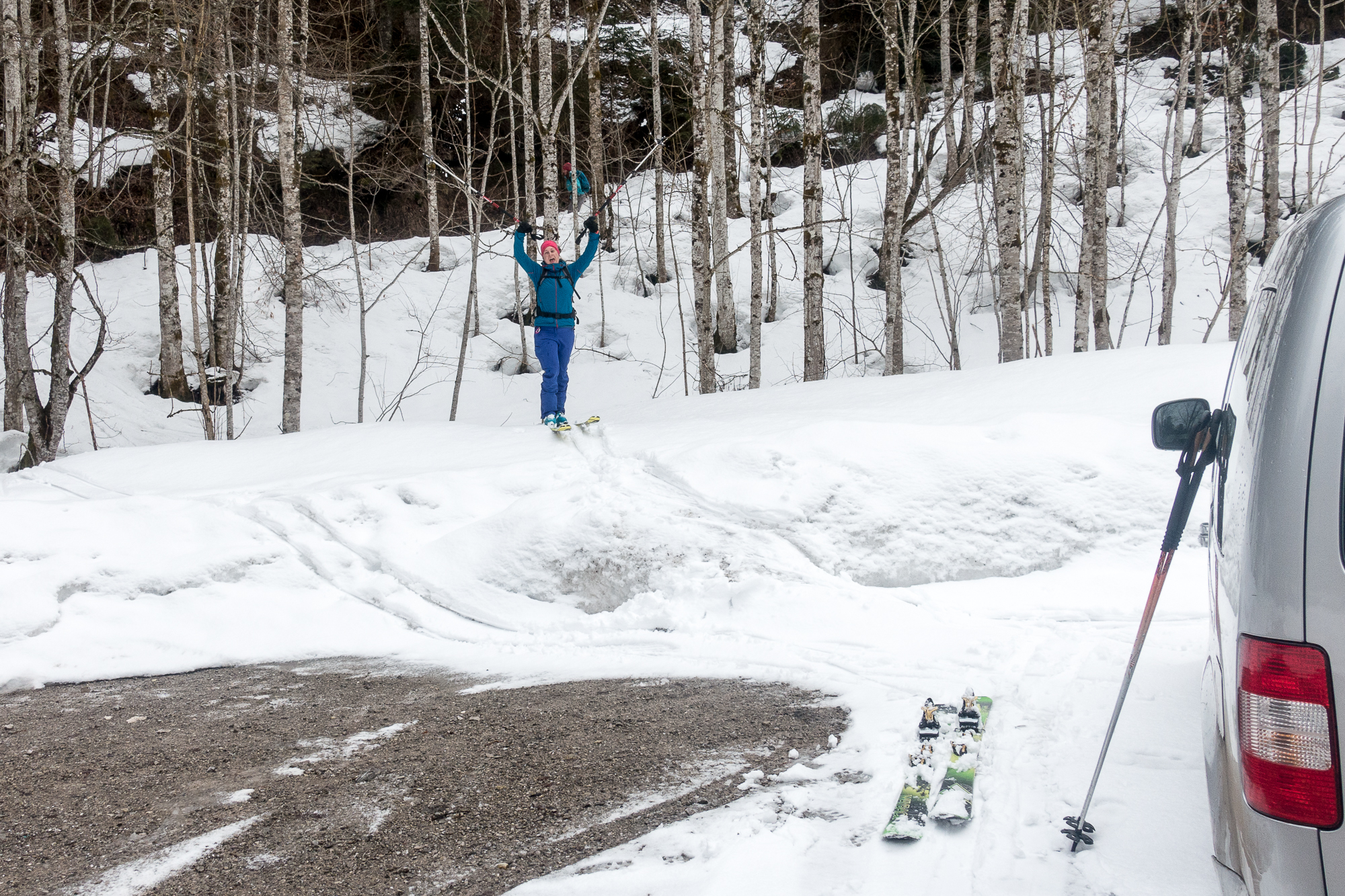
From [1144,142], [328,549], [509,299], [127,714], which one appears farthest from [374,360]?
[1144,142]

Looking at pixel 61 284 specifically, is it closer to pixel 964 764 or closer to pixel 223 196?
pixel 223 196

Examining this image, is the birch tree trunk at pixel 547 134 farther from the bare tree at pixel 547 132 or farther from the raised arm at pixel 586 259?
the raised arm at pixel 586 259

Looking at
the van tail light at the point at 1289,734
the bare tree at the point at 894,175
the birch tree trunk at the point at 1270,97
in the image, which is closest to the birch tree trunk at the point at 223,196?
the bare tree at the point at 894,175

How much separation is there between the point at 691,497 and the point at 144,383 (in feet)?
46.4

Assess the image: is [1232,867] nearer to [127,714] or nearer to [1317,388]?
[1317,388]

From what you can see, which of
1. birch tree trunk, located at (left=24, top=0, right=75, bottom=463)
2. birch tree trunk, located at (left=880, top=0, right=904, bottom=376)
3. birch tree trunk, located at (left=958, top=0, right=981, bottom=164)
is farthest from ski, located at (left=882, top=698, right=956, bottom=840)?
birch tree trunk, located at (left=958, top=0, right=981, bottom=164)

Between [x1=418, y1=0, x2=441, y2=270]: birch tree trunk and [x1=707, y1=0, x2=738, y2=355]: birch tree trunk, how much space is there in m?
5.34

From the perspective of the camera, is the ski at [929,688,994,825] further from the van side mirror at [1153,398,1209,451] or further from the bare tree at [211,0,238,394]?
the bare tree at [211,0,238,394]

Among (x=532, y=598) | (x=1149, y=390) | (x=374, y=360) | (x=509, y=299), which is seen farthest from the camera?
(x=509, y=299)

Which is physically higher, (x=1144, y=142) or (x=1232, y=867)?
(x=1144, y=142)

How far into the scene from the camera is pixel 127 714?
4215mm

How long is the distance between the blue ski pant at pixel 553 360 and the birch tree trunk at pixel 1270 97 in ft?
33.2

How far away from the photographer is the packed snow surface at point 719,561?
161 inches

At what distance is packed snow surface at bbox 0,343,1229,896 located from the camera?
4.10m
